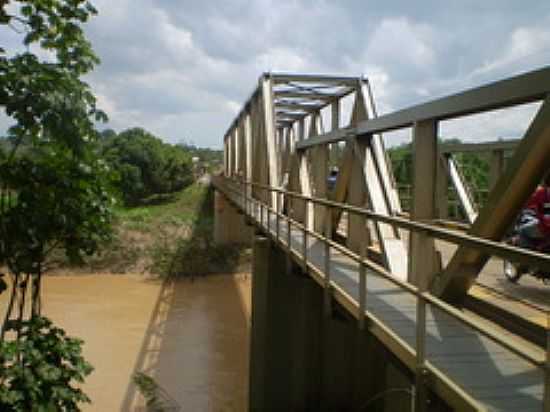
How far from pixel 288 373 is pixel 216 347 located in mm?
5634

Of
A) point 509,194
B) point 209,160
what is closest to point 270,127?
point 509,194

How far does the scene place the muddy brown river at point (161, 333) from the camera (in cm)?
1166

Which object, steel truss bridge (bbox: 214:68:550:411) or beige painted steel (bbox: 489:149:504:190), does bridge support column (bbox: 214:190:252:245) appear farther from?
beige painted steel (bbox: 489:149:504:190)

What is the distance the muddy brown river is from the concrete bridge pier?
1813 millimetres

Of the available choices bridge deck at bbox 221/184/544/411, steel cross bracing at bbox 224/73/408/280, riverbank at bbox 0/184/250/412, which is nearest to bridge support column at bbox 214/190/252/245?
riverbank at bbox 0/184/250/412

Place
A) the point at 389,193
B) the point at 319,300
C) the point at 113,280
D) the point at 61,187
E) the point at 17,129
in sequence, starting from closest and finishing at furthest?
the point at 17,129 < the point at 61,187 < the point at 389,193 < the point at 319,300 < the point at 113,280

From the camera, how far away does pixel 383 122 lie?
6625 mm

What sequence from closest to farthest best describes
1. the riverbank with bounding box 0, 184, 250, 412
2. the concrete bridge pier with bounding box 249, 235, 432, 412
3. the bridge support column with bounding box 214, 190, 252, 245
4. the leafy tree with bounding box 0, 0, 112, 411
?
the leafy tree with bounding box 0, 0, 112, 411 < the concrete bridge pier with bounding box 249, 235, 432, 412 < the riverbank with bounding box 0, 184, 250, 412 < the bridge support column with bounding box 214, 190, 252, 245

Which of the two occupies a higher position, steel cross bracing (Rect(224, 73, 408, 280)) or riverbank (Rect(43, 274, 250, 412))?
steel cross bracing (Rect(224, 73, 408, 280))

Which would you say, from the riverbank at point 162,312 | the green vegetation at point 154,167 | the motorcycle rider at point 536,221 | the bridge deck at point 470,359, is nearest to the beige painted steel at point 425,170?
the bridge deck at point 470,359

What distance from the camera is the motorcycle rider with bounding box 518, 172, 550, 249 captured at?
6.01 m

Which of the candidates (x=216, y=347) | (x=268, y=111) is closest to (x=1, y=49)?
(x=268, y=111)

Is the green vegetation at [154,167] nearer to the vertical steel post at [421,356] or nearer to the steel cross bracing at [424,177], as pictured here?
the steel cross bracing at [424,177]

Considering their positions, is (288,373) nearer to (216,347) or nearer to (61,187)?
(216,347)
